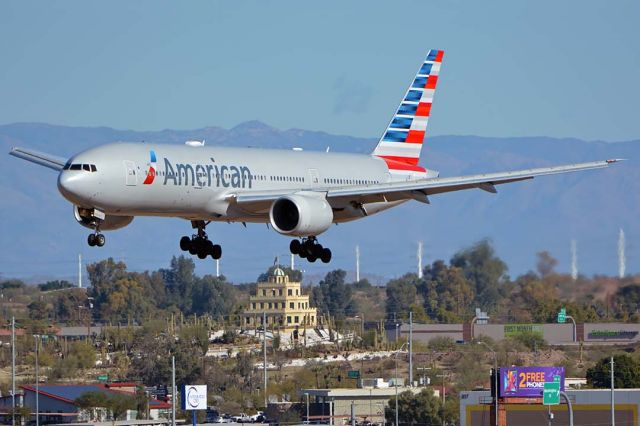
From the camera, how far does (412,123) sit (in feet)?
277

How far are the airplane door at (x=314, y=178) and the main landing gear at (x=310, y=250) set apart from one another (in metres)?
2.56

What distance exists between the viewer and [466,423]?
103812 millimetres

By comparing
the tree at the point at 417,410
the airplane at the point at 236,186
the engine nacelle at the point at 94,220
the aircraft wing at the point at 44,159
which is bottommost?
the tree at the point at 417,410

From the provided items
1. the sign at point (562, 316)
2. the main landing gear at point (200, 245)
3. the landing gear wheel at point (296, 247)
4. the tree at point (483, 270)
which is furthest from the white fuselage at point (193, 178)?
the sign at point (562, 316)

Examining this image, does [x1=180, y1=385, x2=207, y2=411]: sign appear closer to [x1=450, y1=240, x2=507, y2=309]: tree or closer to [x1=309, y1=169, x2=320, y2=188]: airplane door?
[x1=309, y1=169, x2=320, y2=188]: airplane door

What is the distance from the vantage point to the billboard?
312 feet

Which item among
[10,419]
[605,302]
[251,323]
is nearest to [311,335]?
[251,323]

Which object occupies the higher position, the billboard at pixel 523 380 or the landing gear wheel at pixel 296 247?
the landing gear wheel at pixel 296 247

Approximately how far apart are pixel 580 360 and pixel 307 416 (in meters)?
39.0

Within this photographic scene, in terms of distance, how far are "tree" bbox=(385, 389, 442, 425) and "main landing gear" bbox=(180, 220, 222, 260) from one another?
42226 millimetres

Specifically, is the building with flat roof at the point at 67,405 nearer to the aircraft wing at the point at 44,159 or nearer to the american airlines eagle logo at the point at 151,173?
the aircraft wing at the point at 44,159

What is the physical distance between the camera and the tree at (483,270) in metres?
157

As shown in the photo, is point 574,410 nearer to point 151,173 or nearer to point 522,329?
point 151,173

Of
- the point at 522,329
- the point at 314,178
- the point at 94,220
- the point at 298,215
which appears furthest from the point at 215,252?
the point at 522,329
